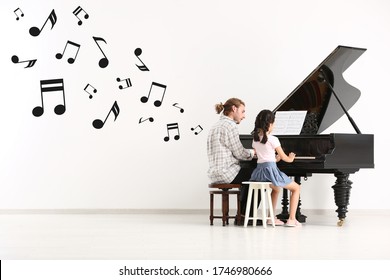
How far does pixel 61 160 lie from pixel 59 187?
0.31m

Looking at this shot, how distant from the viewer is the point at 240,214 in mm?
7125

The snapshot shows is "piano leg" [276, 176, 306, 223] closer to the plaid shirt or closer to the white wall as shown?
the plaid shirt

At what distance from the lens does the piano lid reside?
23.2 ft

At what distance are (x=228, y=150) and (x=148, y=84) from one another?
2.08 m

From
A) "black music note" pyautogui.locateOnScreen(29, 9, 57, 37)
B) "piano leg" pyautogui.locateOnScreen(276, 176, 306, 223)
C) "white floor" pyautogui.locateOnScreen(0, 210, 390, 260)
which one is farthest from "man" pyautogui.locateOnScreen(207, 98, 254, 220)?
"black music note" pyautogui.locateOnScreen(29, 9, 57, 37)

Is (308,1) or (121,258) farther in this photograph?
(308,1)

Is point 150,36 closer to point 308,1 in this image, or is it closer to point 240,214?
point 308,1

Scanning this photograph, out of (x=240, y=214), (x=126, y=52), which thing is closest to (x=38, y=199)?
(x=126, y=52)

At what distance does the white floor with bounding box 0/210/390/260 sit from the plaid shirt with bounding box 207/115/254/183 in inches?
19.0

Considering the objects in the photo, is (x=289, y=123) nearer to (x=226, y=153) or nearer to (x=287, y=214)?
(x=226, y=153)

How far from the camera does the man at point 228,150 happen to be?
23.1ft

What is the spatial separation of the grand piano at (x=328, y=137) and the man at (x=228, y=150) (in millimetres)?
132

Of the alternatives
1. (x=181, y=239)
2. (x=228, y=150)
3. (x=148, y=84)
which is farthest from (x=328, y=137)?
(x=148, y=84)

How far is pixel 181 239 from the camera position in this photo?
600 centimetres
